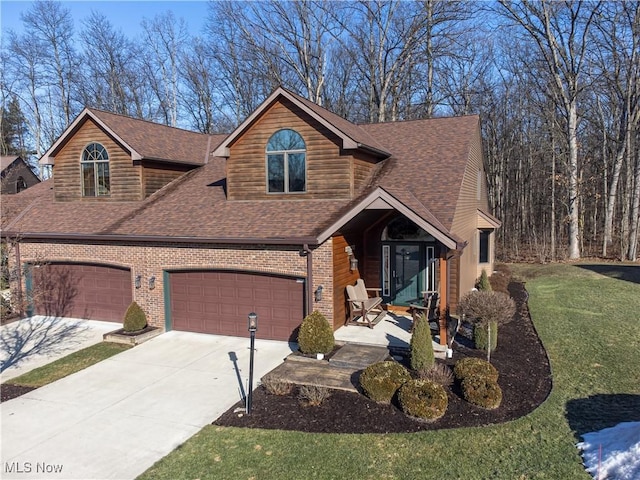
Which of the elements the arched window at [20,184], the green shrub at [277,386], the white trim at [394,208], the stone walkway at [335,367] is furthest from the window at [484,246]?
the arched window at [20,184]

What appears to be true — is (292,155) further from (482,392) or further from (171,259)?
(482,392)

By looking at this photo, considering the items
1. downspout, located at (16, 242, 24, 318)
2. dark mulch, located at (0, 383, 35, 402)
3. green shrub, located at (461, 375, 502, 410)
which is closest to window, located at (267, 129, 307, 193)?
green shrub, located at (461, 375, 502, 410)

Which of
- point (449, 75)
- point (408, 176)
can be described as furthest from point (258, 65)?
point (408, 176)

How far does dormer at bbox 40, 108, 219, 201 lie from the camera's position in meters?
16.1

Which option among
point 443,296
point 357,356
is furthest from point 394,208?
point 357,356

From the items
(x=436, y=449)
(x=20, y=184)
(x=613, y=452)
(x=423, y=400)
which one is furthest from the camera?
(x=20, y=184)

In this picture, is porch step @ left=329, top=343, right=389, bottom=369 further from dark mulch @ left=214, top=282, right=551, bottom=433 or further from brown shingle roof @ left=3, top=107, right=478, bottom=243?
brown shingle roof @ left=3, top=107, right=478, bottom=243

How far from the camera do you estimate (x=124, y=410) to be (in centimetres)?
830

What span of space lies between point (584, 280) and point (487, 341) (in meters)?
11.7

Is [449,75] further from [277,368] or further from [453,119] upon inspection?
[277,368]

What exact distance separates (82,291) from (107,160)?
468cm

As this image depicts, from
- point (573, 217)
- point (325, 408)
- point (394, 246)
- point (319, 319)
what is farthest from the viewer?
point (573, 217)

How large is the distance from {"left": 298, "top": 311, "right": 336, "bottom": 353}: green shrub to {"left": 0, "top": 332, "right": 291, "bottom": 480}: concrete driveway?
75 cm

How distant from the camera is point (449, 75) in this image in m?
33.8
